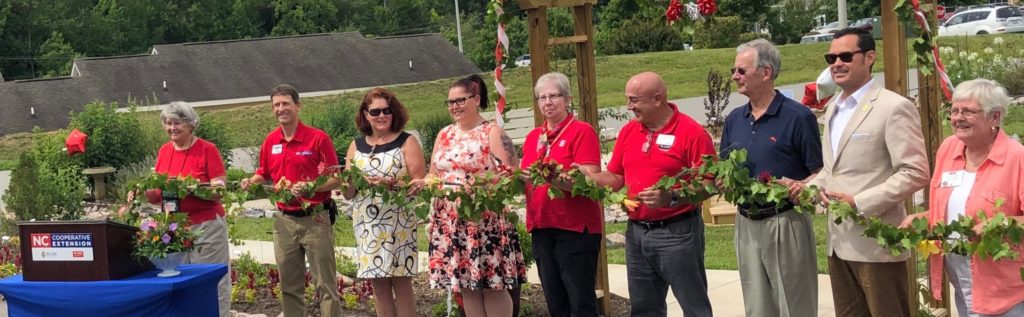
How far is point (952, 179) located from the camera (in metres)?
4.80

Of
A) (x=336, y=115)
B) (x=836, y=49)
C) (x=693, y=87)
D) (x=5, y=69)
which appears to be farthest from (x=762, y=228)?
(x=5, y=69)

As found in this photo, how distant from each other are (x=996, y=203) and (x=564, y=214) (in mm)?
2301

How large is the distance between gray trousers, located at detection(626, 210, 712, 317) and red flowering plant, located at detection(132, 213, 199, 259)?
2400 mm

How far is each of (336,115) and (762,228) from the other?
54.5 ft

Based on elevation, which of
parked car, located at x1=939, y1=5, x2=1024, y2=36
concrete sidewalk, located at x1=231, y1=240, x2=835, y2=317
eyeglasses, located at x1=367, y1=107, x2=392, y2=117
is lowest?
concrete sidewalk, located at x1=231, y1=240, x2=835, y2=317

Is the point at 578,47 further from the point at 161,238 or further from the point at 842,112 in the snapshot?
the point at 161,238

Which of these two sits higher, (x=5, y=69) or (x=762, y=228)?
(x=5, y=69)

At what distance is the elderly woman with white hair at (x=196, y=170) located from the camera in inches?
292

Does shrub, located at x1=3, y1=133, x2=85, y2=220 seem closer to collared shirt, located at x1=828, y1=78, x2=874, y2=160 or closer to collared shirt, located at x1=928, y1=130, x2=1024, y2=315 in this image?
collared shirt, located at x1=828, y1=78, x2=874, y2=160

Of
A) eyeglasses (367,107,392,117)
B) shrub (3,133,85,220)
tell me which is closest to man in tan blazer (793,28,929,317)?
eyeglasses (367,107,392,117)

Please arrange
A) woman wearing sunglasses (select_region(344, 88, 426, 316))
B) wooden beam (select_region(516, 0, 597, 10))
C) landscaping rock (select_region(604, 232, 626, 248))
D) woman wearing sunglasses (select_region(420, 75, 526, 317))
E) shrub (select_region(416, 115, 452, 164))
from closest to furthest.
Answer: woman wearing sunglasses (select_region(420, 75, 526, 317))
woman wearing sunglasses (select_region(344, 88, 426, 316))
wooden beam (select_region(516, 0, 597, 10))
landscaping rock (select_region(604, 232, 626, 248))
shrub (select_region(416, 115, 452, 164))

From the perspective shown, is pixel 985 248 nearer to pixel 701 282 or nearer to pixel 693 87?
pixel 701 282

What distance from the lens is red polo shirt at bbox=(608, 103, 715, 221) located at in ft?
18.7

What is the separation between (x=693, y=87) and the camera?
36031mm
